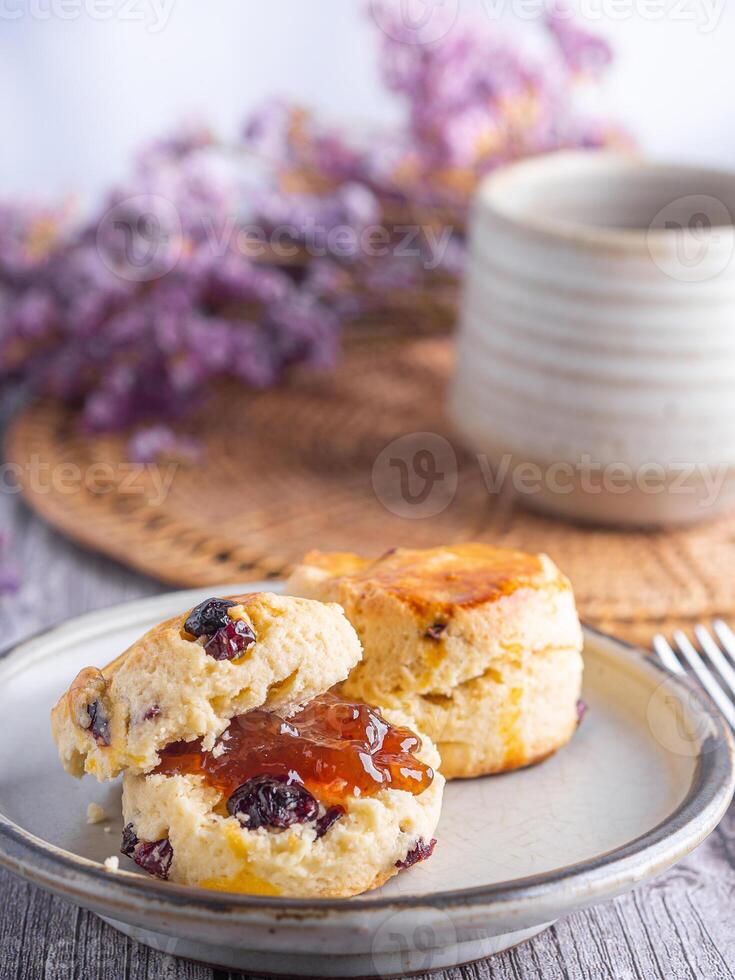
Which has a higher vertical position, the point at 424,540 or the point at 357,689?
the point at 357,689

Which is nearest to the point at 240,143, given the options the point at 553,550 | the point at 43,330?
the point at 43,330

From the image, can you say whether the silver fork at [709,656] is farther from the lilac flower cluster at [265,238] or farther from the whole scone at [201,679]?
the lilac flower cluster at [265,238]

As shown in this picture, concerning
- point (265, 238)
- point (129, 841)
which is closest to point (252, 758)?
point (129, 841)

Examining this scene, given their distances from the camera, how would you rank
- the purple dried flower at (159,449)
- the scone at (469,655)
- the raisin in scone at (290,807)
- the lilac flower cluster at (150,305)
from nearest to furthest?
the raisin in scone at (290,807), the scone at (469,655), the purple dried flower at (159,449), the lilac flower cluster at (150,305)

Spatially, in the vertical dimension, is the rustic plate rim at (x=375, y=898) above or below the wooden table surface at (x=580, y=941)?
above

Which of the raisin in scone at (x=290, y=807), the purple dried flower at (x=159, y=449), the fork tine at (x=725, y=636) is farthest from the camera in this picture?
the purple dried flower at (x=159, y=449)

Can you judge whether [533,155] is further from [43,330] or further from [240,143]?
[43,330]

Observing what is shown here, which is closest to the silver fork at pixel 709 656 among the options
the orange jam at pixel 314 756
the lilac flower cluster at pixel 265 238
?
the orange jam at pixel 314 756
